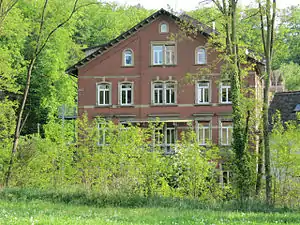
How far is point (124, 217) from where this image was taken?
12.4 m

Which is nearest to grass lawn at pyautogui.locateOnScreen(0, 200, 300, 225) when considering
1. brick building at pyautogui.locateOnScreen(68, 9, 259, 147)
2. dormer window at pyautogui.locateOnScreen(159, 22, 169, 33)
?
brick building at pyautogui.locateOnScreen(68, 9, 259, 147)

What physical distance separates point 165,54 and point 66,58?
58.8 feet

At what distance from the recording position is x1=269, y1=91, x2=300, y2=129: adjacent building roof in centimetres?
3950

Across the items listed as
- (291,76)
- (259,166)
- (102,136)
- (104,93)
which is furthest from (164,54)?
(291,76)

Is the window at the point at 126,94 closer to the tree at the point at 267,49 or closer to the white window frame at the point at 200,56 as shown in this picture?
the white window frame at the point at 200,56

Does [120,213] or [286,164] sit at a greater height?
[286,164]

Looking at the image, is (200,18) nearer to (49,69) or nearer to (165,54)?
(165,54)

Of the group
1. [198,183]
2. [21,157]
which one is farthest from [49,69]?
[198,183]

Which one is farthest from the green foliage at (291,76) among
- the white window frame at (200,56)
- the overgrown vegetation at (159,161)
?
the overgrown vegetation at (159,161)

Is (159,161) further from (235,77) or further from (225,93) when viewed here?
(225,93)

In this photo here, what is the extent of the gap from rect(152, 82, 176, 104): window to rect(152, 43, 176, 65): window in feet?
5.31

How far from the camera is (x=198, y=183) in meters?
19.2

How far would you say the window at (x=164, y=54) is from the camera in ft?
127

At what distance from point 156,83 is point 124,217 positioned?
2698 cm
